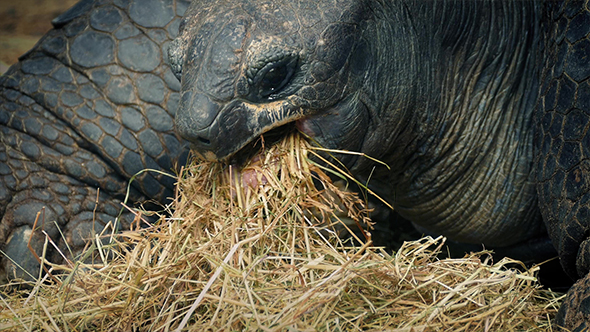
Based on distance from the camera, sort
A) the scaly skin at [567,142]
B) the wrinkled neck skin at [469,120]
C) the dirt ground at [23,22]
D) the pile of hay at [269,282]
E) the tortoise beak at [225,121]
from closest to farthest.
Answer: the pile of hay at [269,282], the tortoise beak at [225,121], the scaly skin at [567,142], the wrinkled neck skin at [469,120], the dirt ground at [23,22]

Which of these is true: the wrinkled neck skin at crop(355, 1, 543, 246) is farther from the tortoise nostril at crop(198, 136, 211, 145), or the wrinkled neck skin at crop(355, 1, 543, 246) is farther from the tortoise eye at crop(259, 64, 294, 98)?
the tortoise nostril at crop(198, 136, 211, 145)

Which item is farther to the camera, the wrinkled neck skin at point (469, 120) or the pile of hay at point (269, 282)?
the wrinkled neck skin at point (469, 120)

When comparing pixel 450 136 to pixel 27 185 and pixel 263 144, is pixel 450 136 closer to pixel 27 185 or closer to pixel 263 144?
pixel 263 144

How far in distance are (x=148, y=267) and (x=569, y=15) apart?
1717 millimetres

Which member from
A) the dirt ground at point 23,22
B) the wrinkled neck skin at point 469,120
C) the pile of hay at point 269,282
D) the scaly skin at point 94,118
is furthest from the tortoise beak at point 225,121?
the dirt ground at point 23,22

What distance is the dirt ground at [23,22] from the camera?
5.23m

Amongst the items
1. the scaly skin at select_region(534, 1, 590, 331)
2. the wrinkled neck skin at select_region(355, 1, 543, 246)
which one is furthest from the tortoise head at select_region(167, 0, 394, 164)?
the scaly skin at select_region(534, 1, 590, 331)

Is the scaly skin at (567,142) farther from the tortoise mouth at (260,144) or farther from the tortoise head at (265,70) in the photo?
the tortoise mouth at (260,144)

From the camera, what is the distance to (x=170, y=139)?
11.5ft

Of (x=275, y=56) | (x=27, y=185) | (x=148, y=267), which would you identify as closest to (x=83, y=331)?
(x=148, y=267)

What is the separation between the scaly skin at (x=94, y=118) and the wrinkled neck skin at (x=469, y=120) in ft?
4.27

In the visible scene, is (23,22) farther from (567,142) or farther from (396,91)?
(567,142)

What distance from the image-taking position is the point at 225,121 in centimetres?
210

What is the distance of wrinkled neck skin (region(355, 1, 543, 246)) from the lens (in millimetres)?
2539
